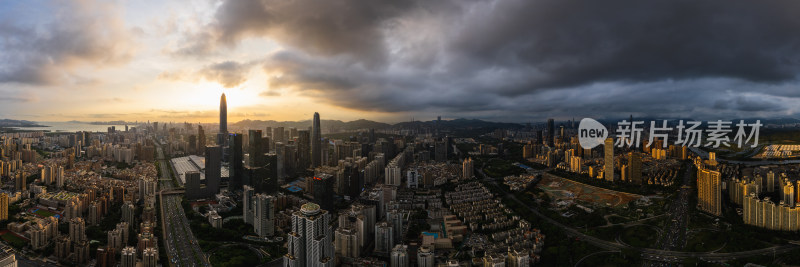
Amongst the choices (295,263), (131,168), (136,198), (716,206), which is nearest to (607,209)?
(716,206)

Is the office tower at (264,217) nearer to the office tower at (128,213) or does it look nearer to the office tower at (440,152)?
the office tower at (128,213)

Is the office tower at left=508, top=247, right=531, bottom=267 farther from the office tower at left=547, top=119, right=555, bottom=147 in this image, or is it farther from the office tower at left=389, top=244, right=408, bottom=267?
the office tower at left=547, top=119, right=555, bottom=147

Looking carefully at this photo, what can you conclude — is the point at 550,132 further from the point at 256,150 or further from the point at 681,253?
the point at 256,150

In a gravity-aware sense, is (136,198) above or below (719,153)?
below

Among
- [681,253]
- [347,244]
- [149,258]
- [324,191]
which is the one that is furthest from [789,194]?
[149,258]

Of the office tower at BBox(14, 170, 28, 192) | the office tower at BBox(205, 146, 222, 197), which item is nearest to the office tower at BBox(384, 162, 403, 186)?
the office tower at BBox(205, 146, 222, 197)

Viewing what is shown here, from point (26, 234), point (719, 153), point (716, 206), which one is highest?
point (719, 153)

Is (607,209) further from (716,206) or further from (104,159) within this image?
(104,159)

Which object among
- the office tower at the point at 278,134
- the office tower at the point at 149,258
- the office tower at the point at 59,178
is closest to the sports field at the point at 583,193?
the office tower at the point at 149,258
